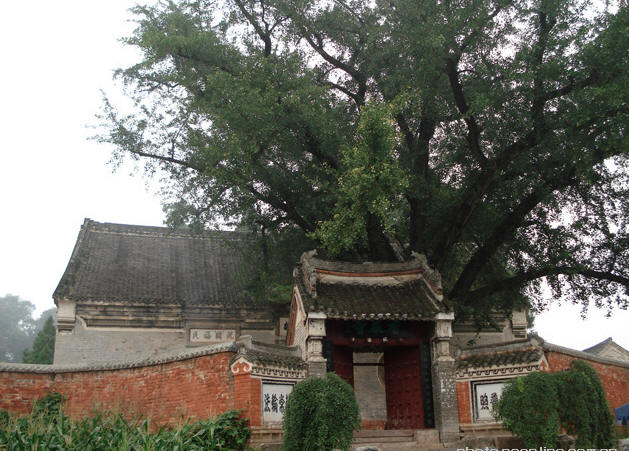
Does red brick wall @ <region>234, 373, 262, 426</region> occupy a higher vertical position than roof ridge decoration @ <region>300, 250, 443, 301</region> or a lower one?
lower

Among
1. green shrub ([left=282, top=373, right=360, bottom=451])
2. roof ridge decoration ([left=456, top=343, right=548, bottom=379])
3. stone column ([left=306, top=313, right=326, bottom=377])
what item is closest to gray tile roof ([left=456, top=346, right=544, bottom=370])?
roof ridge decoration ([left=456, top=343, right=548, bottom=379])

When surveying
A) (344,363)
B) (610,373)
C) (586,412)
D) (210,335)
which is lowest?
(586,412)

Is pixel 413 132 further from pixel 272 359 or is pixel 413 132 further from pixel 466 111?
pixel 272 359

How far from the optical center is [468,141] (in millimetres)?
14594

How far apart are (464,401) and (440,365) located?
0.84 m

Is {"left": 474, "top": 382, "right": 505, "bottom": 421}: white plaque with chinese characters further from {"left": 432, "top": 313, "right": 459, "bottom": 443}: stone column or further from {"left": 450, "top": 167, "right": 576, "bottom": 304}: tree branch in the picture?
{"left": 450, "top": 167, "right": 576, "bottom": 304}: tree branch

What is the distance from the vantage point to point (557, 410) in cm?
965

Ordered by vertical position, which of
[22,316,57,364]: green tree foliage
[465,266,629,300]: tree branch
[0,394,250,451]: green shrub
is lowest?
[0,394,250,451]: green shrub

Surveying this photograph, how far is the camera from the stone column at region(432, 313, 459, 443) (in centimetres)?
1223

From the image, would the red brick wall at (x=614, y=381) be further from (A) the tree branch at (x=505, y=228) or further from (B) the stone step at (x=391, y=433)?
(B) the stone step at (x=391, y=433)

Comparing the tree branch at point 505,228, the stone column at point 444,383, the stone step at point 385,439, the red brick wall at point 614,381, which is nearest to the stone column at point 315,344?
the stone step at point 385,439

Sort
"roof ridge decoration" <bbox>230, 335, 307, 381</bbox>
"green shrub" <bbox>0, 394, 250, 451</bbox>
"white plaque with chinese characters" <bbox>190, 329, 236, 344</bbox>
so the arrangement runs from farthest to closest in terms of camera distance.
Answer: "white plaque with chinese characters" <bbox>190, 329, 236, 344</bbox> < "roof ridge decoration" <bbox>230, 335, 307, 381</bbox> < "green shrub" <bbox>0, 394, 250, 451</bbox>

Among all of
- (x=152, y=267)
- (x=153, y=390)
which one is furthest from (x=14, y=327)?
(x=153, y=390)

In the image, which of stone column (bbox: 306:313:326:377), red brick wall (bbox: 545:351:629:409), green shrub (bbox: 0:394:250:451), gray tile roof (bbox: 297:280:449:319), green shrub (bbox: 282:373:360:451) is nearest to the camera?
green shrub (bbox: 0:394:250:451)
